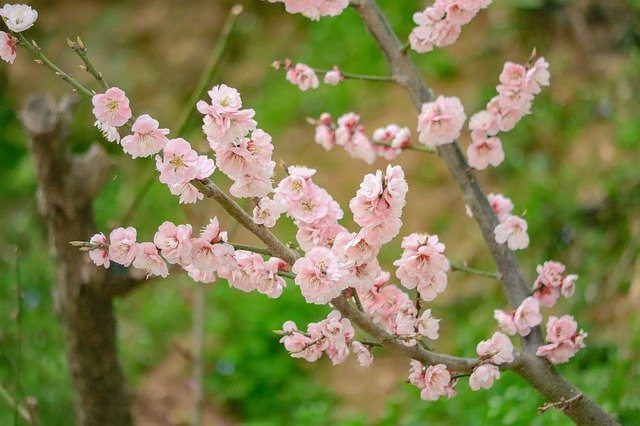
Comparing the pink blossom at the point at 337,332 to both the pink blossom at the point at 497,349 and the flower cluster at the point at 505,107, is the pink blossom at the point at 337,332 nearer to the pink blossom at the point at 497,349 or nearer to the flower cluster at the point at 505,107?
the pink blossom at the point at 497,349

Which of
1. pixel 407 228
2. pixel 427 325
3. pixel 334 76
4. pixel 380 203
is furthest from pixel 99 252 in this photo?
pixel 407 228

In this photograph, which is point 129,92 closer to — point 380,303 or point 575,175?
point 575,175

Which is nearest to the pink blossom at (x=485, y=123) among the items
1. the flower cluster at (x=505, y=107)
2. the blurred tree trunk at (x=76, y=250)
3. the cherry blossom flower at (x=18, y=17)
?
the flower cluster at (x=505, y=107)

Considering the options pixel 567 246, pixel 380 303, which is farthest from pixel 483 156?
pixel 567 246

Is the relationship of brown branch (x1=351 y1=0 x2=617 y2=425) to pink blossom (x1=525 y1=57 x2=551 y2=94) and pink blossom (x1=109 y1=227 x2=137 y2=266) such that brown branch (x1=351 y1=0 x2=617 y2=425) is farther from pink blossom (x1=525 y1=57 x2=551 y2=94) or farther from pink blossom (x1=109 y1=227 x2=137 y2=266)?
pink blossom (x1=109 y1=227 x2=137 y2=266)

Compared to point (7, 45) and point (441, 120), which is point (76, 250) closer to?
point (7, 45)
